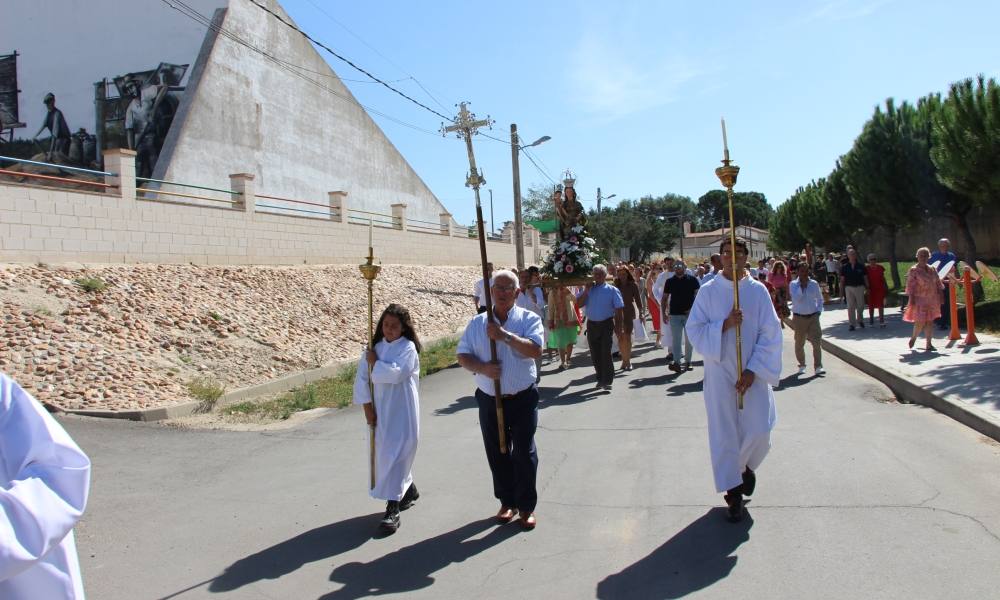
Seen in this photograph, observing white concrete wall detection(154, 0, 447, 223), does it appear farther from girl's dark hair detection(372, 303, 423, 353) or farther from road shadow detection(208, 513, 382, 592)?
road shadow detection(208, 513, 382, 592)

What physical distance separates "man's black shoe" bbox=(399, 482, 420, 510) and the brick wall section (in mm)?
11032

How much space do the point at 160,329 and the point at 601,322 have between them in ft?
24.3

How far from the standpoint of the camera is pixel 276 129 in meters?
32.4

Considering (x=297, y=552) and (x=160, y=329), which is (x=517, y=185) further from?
(x=297, y=552)

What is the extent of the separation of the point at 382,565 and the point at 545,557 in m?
1.00

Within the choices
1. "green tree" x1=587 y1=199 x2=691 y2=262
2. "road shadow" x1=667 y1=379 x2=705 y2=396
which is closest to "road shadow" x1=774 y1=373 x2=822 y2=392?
"road shadow" x1=667 y1=379 x2=705 y2=396

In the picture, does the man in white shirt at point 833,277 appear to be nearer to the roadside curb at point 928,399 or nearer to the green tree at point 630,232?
the roadside curb at point 928,399

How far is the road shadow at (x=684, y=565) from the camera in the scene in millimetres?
4125

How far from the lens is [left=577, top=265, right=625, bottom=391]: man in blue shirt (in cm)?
1094

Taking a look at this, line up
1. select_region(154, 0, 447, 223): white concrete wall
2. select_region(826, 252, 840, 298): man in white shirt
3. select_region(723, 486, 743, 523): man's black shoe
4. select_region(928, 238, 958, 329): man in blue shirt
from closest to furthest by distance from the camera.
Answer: select_region(723, 486, 743, 523): man's black shoe
select_region(928, 238, 958, 329): man in blue shirt
select_region(154, 0, 447, 223): white concrete wall
select_region(826, 252, 840, 298): man in white shirt

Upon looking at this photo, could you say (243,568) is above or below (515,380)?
below

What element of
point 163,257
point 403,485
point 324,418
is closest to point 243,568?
point 403,485

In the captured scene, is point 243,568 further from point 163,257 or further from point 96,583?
point 163,257

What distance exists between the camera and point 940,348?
12453 millimetres
